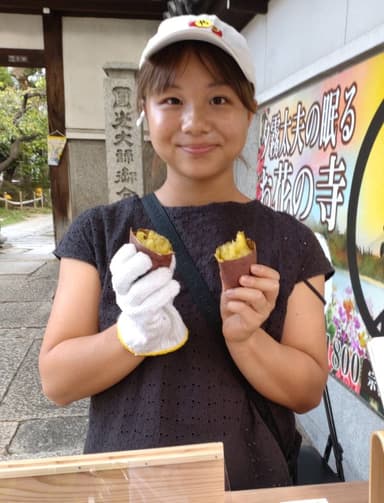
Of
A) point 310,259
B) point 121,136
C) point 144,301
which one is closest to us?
point 144,301

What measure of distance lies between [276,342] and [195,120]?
0.59 metres

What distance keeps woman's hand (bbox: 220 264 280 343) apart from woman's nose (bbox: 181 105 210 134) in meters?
0.38

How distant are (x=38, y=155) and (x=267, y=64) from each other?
2873 cm

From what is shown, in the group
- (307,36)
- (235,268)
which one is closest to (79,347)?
(235,268)

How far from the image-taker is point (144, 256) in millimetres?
915

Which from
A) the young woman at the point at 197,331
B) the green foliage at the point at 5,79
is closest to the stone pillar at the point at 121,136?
the young woman at the point at 197,331

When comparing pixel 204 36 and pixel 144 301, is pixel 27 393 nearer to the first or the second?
pixel 144 301

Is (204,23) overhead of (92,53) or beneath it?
beneath

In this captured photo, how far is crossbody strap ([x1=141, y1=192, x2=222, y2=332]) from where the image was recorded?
1.14 metres

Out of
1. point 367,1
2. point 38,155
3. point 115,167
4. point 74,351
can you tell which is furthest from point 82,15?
point 38,155

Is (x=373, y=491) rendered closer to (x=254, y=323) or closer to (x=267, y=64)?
(x=254, y=323)

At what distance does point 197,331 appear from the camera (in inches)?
45.0

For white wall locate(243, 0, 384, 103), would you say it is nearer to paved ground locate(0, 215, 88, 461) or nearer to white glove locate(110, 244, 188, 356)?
white glove locate(110, 244, 188, 356)

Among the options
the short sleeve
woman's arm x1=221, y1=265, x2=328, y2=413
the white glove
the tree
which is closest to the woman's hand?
woman's arm x1=221, y1=265, x2=328, y2=413
